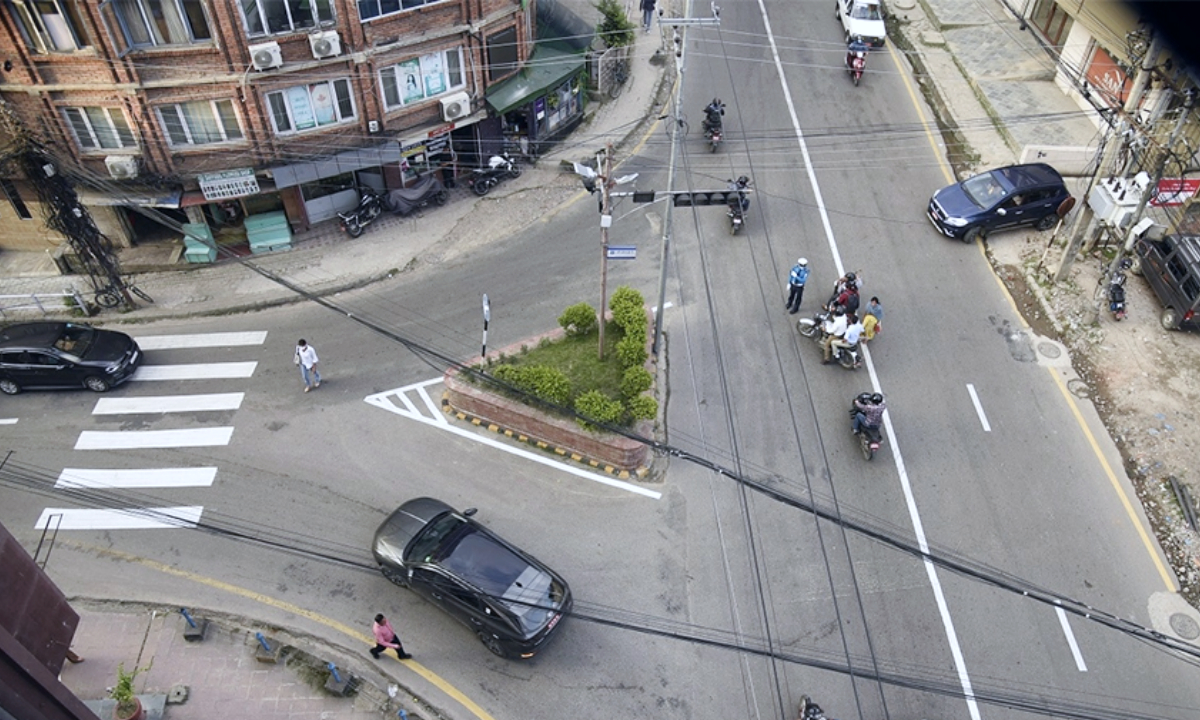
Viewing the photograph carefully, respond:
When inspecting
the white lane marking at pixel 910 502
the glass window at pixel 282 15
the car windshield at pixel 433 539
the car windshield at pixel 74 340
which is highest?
the glass window at pixel 282 15

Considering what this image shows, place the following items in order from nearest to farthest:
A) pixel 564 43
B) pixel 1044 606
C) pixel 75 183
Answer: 1. pixel 1044 606
2. pixel 75 183
3. pixel 564 43

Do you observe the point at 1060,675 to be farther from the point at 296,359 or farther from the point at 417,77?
the point at 417,77

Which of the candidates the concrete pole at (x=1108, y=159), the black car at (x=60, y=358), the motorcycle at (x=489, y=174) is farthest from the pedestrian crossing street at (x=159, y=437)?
the concrete pole at (x=1108, y=159)

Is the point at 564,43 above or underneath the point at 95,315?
above

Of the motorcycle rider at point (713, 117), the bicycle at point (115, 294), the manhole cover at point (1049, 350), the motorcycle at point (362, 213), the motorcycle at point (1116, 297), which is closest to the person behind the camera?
the manhole cover at point (1049, 350)

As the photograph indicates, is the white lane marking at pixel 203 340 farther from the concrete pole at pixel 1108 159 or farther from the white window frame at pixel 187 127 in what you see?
the concrete pole at pixel 1108 159

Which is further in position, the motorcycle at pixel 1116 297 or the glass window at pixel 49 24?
the motorcycle at pixel 1116 297

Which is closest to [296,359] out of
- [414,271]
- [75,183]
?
[414,271]
